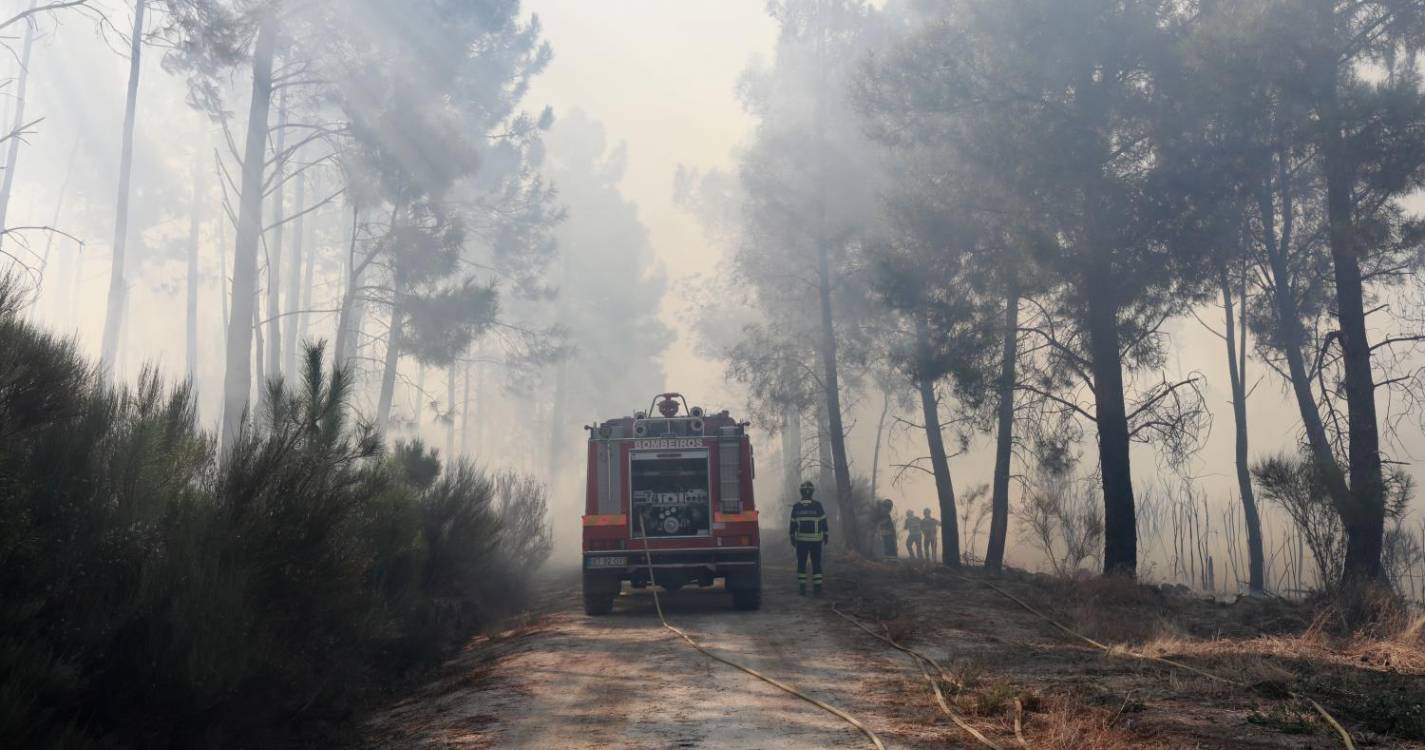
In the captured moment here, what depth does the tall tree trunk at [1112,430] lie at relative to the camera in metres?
18.3

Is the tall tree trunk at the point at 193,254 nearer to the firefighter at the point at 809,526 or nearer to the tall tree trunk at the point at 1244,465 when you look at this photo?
the firefighter at the point at 809,526

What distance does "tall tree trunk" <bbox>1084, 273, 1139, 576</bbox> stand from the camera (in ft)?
60.0

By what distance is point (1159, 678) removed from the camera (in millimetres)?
9523

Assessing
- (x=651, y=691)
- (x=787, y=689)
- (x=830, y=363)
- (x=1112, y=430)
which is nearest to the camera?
(x=787, y=689)

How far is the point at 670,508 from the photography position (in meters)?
16.9

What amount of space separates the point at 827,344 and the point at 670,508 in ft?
38.6

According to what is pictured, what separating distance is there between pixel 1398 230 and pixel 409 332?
74.7ft

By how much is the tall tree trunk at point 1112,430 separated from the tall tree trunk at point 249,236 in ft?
53.1

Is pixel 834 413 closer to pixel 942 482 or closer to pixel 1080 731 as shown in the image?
pixel 942 482

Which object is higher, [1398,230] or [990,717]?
[1398,230]

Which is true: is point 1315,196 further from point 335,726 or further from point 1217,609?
point 335,726

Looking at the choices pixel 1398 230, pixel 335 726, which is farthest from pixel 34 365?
pixel 1398 230

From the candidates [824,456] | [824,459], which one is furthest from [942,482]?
[824,456]

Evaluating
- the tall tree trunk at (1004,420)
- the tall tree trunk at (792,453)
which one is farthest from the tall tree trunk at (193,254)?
the tall tree trunk at (1004,420)
